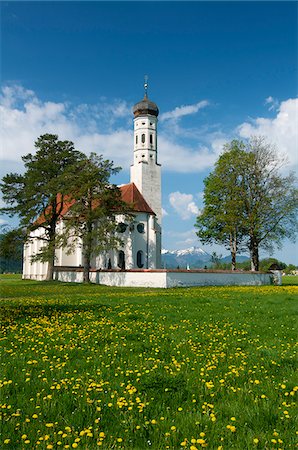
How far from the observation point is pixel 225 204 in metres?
45.3

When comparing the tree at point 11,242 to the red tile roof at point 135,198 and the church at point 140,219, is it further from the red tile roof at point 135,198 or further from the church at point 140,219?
the red tile roof at point 135,198

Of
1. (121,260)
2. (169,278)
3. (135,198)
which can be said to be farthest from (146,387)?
(135,198)

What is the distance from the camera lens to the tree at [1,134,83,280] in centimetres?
4050

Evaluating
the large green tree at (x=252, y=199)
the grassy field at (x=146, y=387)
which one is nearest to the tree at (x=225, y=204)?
the large green tree at (x=252, y=199)

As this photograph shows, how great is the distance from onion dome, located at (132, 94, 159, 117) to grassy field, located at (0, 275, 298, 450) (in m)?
56.9

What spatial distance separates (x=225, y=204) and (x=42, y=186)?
21.1m

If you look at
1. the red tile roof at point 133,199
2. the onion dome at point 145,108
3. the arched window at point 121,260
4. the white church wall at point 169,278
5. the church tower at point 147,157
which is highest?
the onion dome at point 145,108

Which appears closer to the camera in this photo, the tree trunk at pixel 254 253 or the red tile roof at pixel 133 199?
the tree trunk at pixel 254 253

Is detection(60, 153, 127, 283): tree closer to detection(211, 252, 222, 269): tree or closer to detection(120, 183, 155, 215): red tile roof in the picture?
detection(120, 183, 155, 215): red tile roof

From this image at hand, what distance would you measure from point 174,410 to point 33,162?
138 feet

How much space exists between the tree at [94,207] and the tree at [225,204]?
13068 millimetres

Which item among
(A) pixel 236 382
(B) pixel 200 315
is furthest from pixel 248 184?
Result: (A) pixel 236 382

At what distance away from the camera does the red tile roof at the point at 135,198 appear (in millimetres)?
53162

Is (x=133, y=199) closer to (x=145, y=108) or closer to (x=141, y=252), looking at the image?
(x=141, y=252)
